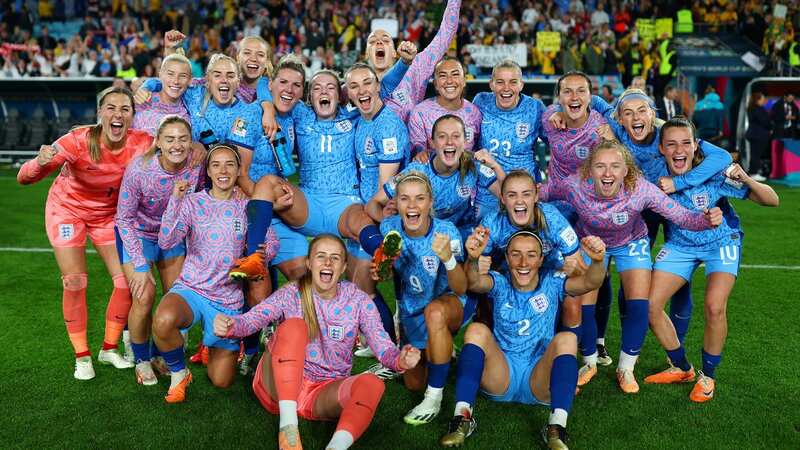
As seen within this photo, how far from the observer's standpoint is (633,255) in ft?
15.3

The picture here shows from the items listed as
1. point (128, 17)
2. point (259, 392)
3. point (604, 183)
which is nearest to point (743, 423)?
point (604, 183)

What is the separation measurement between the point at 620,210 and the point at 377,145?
1566 millimetres

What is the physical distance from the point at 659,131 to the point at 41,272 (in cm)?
590

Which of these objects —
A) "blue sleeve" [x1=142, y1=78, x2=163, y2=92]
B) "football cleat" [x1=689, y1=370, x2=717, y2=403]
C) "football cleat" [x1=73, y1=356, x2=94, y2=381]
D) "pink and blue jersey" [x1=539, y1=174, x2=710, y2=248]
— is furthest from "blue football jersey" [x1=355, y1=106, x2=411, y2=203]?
"football cleat" [x1=689, y1=370, x2=717, y2=403]

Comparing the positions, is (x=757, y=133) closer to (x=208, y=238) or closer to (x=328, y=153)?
(x=328, y=153)

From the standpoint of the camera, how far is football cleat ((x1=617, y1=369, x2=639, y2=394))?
4563 mm

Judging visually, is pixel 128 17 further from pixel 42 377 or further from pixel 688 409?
pixel 688 409

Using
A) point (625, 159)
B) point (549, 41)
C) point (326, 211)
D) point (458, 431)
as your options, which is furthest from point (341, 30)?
point (458, 431)

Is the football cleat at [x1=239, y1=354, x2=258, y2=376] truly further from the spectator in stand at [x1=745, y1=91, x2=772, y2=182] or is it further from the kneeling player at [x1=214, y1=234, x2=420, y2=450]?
the spectator in stand at [x1=745, y1=91, x2=772, y2=182]

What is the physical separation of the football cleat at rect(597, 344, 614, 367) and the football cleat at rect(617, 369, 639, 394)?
374 mm

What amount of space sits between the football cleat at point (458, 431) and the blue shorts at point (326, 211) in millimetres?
1602

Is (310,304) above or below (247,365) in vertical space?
above

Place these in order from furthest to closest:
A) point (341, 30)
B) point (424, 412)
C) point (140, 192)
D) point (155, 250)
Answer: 1. point (341, 30)
2. point (155, 250)
3. point (140, 192)
4. point (424, 412)

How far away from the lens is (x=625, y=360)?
4688mm
